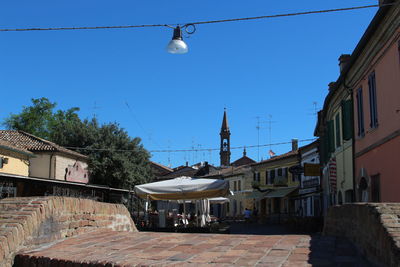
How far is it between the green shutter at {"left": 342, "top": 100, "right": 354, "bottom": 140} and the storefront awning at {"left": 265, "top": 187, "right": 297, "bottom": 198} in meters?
28.8

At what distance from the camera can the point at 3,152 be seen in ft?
89.9

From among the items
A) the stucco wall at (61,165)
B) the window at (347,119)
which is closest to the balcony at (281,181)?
the stucco wall at (61,165)

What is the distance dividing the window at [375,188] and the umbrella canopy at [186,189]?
4.13m

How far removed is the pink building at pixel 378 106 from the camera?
35.6ft

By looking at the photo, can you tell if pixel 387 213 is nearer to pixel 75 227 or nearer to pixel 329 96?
pixel 75 227

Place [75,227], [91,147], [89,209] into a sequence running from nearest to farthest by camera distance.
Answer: [75,227] → [89,209] → [91,147]

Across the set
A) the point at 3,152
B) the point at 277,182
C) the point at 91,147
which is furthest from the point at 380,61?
the point at 277,182

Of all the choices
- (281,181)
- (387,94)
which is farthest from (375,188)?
(281,181)

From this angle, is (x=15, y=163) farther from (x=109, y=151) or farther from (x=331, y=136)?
(x=331, y=136)

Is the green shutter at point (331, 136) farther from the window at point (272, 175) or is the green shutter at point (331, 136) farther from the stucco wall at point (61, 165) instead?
the window at point (272, 175)

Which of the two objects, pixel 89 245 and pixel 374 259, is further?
pixel 89 245

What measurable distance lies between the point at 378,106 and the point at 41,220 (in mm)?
10258

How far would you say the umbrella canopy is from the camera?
14.1 metres

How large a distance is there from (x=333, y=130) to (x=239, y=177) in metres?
37.0
